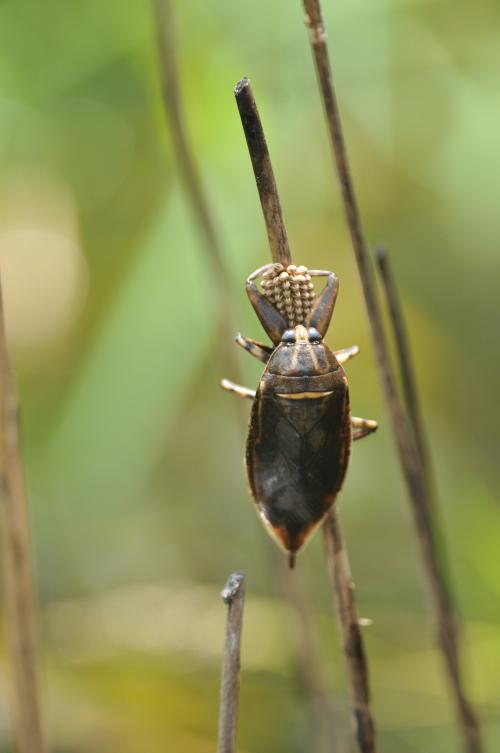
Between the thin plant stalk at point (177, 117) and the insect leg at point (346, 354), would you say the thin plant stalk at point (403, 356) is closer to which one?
the insect leg at point (346, 354)

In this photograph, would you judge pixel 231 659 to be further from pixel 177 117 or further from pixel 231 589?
pixel 177 117

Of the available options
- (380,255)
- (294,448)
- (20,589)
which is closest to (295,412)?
(294,448)

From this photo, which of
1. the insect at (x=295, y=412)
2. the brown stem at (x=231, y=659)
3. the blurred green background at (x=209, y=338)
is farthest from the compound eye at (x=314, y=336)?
the blurred green background at (x=209, y=338)

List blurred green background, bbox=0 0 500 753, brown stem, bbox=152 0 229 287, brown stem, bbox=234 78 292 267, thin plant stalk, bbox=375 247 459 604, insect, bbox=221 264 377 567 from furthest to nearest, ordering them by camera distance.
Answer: blurred green background, bbox=0 0 500 753 < brown stem, bbox=152 0 229 287 < thin plant stalk, bbox=375 247 459 604 < insect, bbox=221 264 377 567 < brown stem, bbox=234 78 292 267

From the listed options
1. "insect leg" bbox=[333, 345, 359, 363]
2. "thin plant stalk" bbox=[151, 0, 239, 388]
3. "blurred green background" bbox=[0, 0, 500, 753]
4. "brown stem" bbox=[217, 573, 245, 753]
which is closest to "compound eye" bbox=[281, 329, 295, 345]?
"insect leg" bbox=[333, 345, 359, 363]

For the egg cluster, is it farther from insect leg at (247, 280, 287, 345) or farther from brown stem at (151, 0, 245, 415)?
brown stem at (151, 0, 245, 415)
